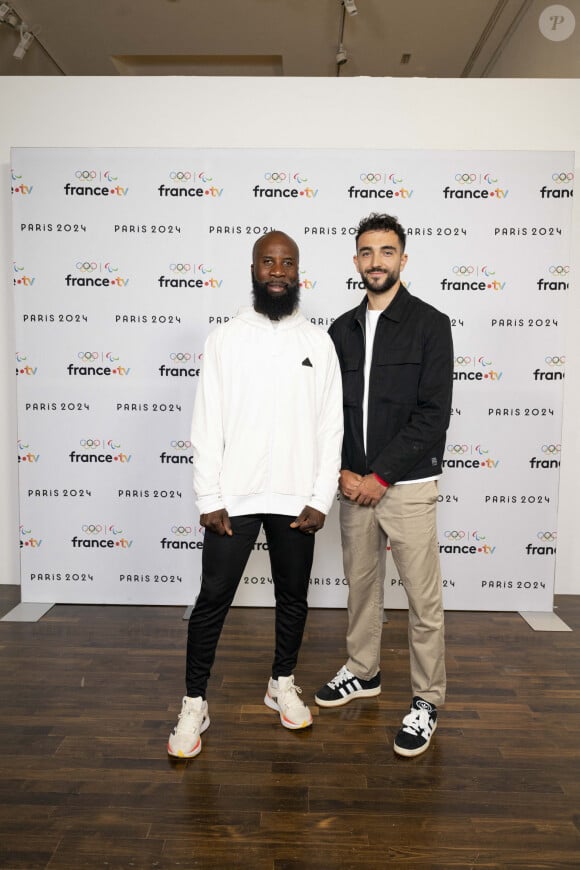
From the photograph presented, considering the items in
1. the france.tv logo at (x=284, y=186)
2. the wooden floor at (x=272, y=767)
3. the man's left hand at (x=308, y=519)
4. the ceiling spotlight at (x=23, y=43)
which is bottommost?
the wooden floor at (x=272, y=767)

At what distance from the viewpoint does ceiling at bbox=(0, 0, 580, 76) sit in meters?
4.42

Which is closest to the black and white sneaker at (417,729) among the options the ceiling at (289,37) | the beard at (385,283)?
the beard at (385,283)

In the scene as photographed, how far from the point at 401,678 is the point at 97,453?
193 centimetres

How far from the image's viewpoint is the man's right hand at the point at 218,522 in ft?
6.84

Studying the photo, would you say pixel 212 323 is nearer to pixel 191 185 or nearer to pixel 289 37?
pixel 191 185

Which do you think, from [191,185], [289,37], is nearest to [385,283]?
[191,185]

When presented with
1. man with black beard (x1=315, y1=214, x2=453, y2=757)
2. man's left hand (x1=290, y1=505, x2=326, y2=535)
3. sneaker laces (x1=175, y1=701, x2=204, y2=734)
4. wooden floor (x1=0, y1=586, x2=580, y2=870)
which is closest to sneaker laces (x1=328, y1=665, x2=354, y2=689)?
wooden floor (x1=0, y1=586, x2=580, y2=870)

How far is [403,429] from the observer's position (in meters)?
2.19

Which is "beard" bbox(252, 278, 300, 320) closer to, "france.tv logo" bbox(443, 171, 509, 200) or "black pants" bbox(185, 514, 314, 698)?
"black pants" bbox(185, 514, 314, 698)

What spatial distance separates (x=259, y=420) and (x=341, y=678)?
1.14m

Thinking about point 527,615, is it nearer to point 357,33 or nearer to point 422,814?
point 422,814

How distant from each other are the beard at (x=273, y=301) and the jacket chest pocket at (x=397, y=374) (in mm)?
361

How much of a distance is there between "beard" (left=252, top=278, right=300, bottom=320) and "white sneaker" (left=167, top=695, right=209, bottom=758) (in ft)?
4.47

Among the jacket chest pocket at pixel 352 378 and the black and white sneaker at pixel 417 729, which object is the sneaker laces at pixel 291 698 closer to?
the black and white sneaker at pixel 417 729
